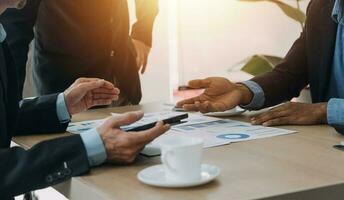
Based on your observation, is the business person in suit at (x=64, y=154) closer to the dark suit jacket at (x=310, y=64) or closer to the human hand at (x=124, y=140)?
the human hand at (x=124, y=140)

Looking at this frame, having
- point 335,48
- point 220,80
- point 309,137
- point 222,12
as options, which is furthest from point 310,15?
point 222,12

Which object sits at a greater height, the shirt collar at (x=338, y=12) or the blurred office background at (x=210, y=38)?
the shirt collar at (x=338, y=12)

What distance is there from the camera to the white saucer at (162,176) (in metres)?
0.82

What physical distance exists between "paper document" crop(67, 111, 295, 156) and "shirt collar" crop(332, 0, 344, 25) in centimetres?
43

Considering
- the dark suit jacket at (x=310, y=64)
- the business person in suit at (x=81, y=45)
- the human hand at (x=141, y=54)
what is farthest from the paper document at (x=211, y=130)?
the human hand at (x=141, y=54)

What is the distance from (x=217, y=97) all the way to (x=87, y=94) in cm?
37

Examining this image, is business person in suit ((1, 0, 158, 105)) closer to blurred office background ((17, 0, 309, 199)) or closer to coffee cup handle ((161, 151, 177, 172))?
coffee cup handle ((161, 151, 177, 172))

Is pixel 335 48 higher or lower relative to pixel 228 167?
higher

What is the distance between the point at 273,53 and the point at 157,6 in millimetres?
1183

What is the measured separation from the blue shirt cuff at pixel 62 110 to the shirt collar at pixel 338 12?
0.79 meters

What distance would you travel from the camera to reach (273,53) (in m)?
4.40

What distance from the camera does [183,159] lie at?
32.3 inches

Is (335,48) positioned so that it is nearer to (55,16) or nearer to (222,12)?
(55,16)

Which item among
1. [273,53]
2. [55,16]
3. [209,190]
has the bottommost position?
[273,53]
